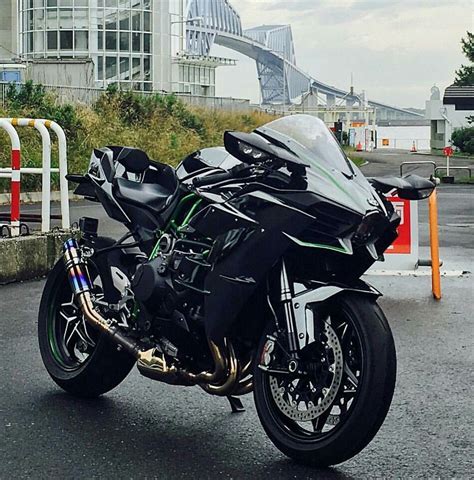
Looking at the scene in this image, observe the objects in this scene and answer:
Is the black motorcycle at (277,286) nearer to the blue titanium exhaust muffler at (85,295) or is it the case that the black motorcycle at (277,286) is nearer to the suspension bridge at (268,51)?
the blue titanium exhaust muffler at (85,295)

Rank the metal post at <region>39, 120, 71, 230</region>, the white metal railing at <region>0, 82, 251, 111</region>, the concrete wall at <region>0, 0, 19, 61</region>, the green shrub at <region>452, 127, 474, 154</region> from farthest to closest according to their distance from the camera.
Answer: the concrete wall at <region>0, 0, 19, 61</region>, the green shrub at <region>452, 127, 474, 154</region>, the white metal railing at <region>0, 82, 251, 111</region>, the metal post at <region>39, 120, 71, 230</region>

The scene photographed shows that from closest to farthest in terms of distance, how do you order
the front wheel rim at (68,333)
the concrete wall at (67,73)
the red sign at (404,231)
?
1. the front wheel rim at (68,333)
2. the red sign at (404,231)
3. the concrete wall at (67,73)

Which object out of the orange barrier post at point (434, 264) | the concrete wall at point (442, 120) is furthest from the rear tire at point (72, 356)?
the concrete wall at point (442, 120)

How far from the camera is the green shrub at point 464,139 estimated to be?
55938 mm

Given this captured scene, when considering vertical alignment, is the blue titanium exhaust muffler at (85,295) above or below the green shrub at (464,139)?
below

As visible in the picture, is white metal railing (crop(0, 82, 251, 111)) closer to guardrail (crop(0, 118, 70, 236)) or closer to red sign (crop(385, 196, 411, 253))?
guardrail (crop(0, 118, 70, 236))

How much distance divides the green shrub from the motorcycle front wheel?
174 feet

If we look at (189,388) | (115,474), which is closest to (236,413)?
(189,388)

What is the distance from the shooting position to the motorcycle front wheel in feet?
13.5

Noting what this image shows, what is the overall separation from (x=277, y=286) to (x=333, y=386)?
0.50 m

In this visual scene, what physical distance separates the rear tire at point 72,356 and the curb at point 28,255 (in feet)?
11.6

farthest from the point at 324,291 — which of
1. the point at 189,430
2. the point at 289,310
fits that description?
the point at 189,430

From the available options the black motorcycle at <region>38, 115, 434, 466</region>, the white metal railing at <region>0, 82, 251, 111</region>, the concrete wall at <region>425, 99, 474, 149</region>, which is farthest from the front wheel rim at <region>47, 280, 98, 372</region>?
the concrete wall at <region>425, 99, 474, 149</region>

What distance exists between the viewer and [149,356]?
4.88 meters
